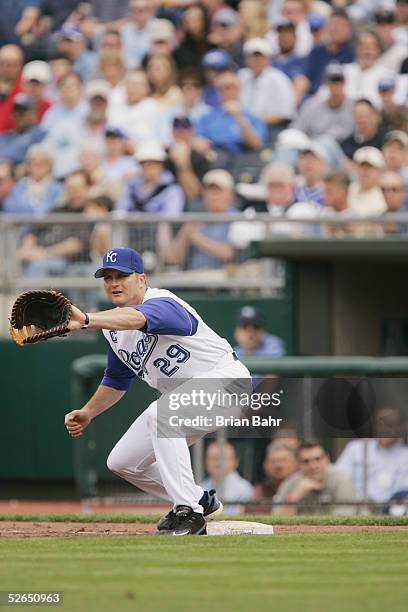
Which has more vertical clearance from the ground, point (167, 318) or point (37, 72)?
point (37, 72)

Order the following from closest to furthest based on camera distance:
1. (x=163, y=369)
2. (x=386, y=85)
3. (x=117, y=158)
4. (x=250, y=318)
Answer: (x=163, y=369)
(x=250, y=318)
(x=386, y=85)
(x=117, y=158)

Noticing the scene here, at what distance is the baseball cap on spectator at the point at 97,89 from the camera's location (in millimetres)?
14586

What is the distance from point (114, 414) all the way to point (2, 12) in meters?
7.66

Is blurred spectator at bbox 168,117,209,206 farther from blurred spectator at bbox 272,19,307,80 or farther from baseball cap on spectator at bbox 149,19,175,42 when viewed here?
baseball cap on spectator at bbox 149,19,175,42

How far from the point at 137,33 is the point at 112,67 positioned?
0.57 metres

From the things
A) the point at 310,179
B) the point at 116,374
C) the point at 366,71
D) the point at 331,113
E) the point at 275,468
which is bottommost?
the point at 275,468

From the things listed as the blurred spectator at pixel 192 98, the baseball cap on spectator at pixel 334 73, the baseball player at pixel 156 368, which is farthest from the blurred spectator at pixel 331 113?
the baseball player at pixel 156 368

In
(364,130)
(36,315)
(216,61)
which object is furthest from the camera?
(216,61)

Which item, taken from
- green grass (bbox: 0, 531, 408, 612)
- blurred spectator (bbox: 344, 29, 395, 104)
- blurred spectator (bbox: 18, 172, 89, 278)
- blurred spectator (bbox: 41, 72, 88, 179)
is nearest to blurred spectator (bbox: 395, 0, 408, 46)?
blurred spectator (bbox: 344, 29, 395, 104)

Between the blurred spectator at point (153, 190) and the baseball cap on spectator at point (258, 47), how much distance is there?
187 centimetres

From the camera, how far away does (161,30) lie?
15219mm

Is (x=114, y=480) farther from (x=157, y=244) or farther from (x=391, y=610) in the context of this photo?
(x=391, y=610)

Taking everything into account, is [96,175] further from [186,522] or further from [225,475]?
[186,522]

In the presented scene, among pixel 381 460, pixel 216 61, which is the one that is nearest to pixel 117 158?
pixel 216 61
